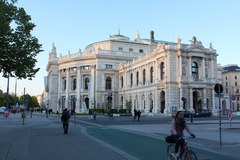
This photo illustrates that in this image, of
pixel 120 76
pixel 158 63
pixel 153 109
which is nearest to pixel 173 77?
pixel 158 63

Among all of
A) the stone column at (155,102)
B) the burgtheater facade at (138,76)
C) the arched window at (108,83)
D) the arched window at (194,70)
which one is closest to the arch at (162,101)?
the burgtheater facade at (138,76)

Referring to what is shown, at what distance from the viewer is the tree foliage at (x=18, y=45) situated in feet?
63.7

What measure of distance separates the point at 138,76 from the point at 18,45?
5041 centimetres

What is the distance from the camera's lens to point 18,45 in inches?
789

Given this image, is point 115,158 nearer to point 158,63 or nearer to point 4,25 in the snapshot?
point 4,25

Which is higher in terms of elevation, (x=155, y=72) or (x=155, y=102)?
(x=155, y=72)

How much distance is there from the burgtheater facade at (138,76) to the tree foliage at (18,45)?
1368cm

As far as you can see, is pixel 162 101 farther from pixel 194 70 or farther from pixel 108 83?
pixel 108 83

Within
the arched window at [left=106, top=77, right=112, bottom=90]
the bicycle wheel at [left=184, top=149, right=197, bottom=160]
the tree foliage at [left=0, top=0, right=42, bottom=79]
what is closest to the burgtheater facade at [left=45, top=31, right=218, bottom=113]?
the arched window at [left=106, top=77, right=112, bottom=90]

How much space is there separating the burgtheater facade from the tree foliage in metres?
13.7

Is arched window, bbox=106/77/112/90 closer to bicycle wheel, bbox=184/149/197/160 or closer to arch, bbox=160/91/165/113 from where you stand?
Answer: arch, bbox=160/91/165/113

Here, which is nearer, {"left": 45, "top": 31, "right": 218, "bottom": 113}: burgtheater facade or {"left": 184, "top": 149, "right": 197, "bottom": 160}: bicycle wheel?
{"left": 184, "top": 149, "right": 197, "bottom": 160}: bicycle wheel

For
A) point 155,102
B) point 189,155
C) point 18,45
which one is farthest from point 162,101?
point 189,155

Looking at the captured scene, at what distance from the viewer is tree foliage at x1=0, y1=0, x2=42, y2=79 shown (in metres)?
19.4
